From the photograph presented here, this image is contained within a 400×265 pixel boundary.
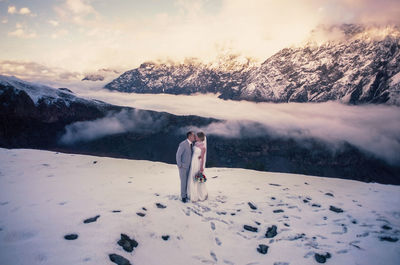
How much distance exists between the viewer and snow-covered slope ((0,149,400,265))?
22.4ft

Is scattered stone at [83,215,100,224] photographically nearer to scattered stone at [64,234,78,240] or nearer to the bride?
scattered stone at [64,234,78,240]

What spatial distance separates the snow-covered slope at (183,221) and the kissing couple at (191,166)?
0.58 meters

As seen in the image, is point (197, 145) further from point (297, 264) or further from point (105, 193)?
point (297, 264)

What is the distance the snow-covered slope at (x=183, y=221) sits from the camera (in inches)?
268

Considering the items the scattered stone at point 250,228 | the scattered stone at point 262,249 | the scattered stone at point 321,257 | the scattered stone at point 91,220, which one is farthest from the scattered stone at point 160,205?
the scattered stone at point 321,257

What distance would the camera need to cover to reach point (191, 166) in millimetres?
11438

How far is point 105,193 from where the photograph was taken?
1155 cm

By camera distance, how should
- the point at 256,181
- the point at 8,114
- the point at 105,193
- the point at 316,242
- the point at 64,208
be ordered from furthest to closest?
1. the point at 8,114
2. the point at 256,181
3. the point at 105,193
4. the point at 64,208
5. the point at 316,242

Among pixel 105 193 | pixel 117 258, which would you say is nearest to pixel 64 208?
pixel 105 193

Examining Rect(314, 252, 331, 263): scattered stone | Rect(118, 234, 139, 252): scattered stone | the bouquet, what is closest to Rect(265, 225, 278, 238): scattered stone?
Rect(314, 252, 331, 263): scattered stone

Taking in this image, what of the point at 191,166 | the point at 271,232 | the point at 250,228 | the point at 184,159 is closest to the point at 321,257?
the point at 271,232

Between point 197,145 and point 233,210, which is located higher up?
point 197,145

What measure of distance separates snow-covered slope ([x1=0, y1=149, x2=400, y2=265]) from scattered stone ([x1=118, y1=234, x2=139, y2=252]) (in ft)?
0.47

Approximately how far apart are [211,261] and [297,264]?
8.56ft
